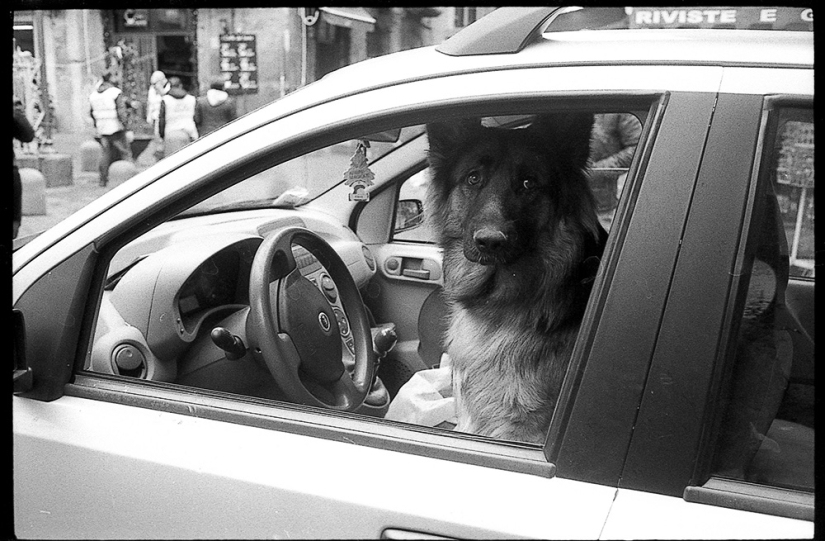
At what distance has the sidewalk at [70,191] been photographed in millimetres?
2295

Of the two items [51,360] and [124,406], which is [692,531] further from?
[51,360]

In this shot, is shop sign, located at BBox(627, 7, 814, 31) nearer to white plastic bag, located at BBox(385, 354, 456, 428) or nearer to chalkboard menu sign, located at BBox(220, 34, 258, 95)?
white plastic bag, located at BBox(385, 354, 456, 428)

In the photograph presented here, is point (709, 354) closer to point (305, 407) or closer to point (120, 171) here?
point (305, 407)

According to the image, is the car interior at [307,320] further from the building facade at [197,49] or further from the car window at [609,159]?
the building facade at [197,49]

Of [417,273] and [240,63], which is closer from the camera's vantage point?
[417,273]

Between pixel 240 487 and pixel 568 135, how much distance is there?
1313 mm

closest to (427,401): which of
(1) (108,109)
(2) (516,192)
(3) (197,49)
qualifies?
(2) (516,192)

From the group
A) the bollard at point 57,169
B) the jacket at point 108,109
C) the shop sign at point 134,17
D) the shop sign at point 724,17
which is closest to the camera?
the shop sign at point 724,17

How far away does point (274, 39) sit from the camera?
4551 mm

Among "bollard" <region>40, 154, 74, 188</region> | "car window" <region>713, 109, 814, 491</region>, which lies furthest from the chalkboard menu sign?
"car window" <region>713, 109, 814, 491</region>

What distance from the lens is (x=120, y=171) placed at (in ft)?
17.4

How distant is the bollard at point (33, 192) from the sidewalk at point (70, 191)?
33 mm

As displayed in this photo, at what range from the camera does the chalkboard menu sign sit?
6023 millimetres

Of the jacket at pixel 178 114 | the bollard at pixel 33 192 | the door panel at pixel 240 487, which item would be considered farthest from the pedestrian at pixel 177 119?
the door panel at pixel 240 487
